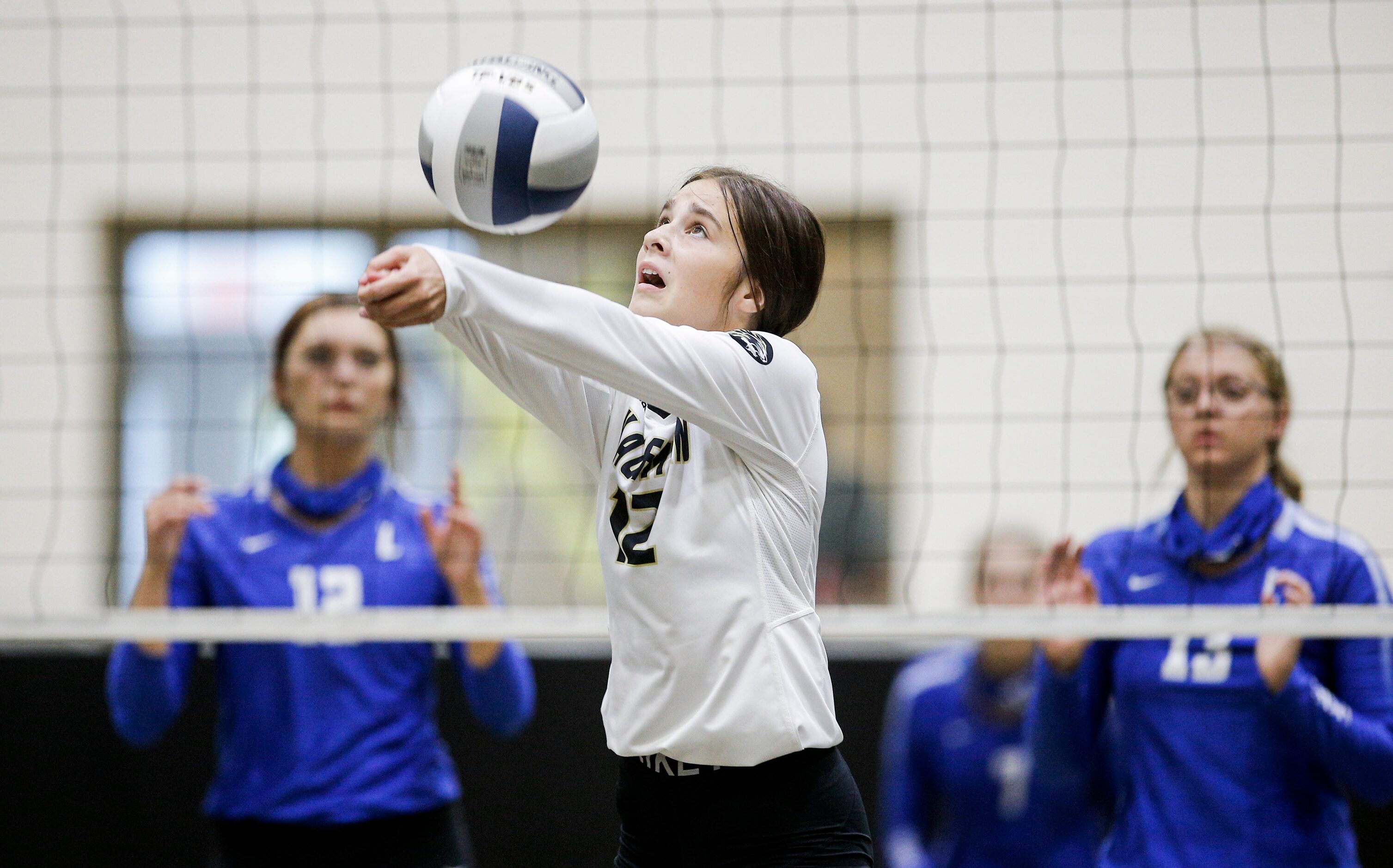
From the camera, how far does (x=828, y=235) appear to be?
577 centimetres

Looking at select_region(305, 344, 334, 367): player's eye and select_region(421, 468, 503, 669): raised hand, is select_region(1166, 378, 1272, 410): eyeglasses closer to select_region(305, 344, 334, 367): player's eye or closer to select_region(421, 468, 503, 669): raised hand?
select_region(421, 468, 503, 669): raised hand

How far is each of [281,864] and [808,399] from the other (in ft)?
6.08

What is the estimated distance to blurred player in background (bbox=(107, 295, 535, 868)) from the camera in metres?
2.91

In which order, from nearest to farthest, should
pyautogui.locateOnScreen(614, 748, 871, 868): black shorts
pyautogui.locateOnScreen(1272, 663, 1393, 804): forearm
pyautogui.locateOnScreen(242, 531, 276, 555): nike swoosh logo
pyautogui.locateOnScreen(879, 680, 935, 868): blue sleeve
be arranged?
pyautogui.locateOnScreen(614, 748, 871, 868): black shorts
pyautogui.locateOnScreen(1272, 663, 1393, 804): forearm
pyautogui.locateOnScreen(242, 531, 276, 555): nike swoosh logo
pyautogui.locateOnScreen(879, 680, 935, 868): blue sleeve

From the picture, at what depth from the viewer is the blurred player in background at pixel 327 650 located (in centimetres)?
291

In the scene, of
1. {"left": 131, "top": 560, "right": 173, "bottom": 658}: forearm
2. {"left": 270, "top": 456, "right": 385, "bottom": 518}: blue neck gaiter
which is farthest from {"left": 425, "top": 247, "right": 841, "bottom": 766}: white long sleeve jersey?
{"left": 131, "top": 560, "right": 173, "bottom": 658}: forearm

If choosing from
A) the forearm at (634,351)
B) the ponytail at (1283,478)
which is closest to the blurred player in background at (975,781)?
the ponytail at (1283,478)

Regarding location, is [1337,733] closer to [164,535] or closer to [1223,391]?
[1223,391]

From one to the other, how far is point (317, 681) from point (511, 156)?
154cm

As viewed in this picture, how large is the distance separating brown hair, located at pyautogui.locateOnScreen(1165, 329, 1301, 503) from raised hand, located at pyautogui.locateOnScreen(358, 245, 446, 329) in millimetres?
2041

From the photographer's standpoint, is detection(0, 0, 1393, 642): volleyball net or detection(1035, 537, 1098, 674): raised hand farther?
detection(0, 0, 1393, 642): volleyball net

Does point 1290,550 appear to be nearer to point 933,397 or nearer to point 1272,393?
point 1272,393

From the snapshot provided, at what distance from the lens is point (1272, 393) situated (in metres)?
2.95

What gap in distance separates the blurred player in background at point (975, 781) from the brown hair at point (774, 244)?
156 cm
